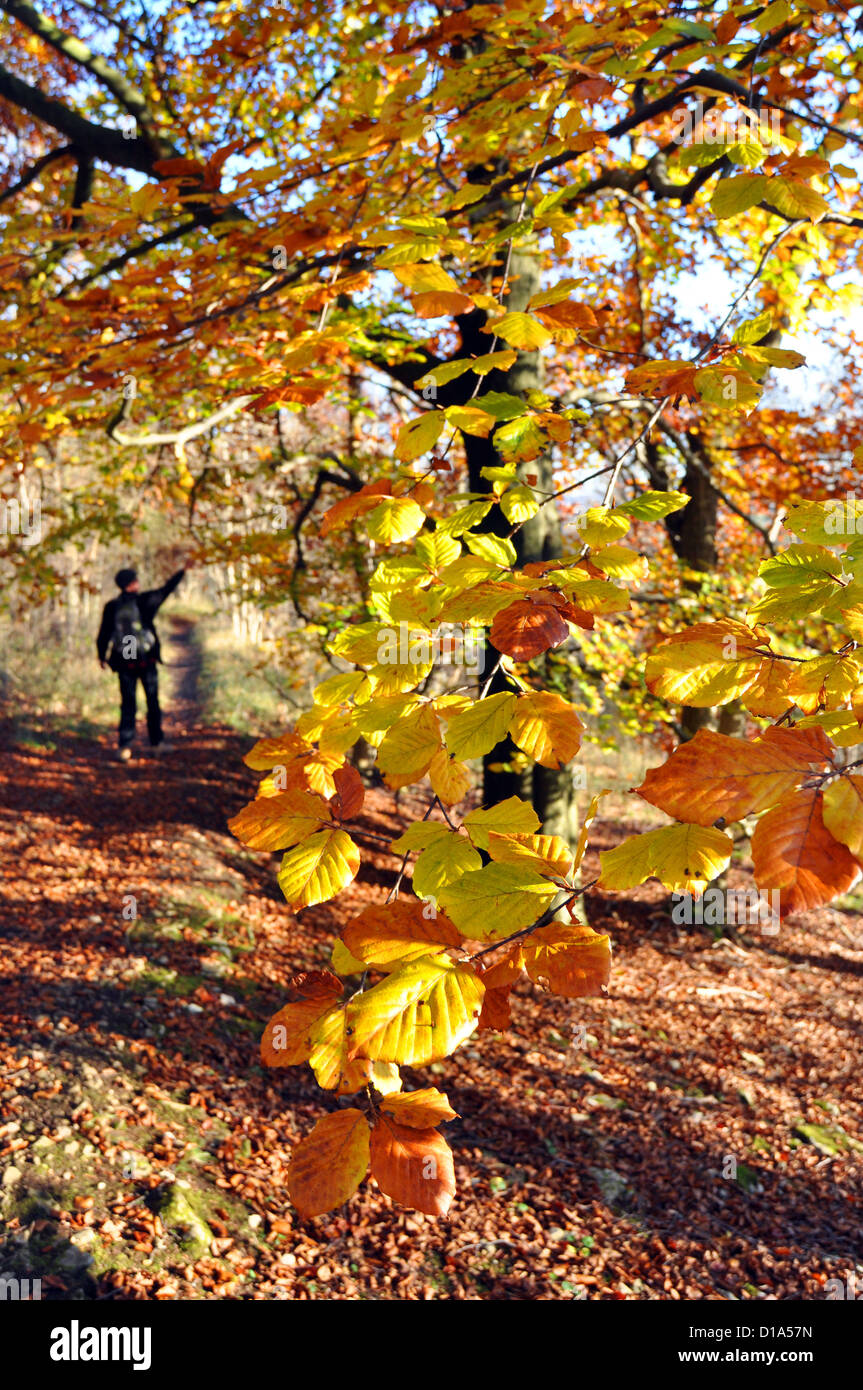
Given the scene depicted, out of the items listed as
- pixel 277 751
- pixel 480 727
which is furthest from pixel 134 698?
pixel 480 727

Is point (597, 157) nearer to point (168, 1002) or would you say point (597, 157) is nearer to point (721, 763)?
point (168, 1002)

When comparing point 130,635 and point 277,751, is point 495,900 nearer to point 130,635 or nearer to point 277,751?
point 277,751

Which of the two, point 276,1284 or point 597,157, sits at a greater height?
point 597,157

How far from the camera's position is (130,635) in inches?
325

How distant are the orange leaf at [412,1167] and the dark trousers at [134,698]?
779 cm

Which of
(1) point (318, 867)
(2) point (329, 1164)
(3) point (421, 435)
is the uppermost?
(3) point (421, 435)

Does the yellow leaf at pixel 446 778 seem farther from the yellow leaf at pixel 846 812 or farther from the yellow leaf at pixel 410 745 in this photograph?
the yellow leaf at pixel 846 812

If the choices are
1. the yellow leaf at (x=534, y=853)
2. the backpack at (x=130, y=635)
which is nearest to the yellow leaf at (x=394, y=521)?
the yellow leaf at (x=534, y=853)

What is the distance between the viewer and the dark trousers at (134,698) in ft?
28.2

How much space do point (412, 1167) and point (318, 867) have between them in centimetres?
42

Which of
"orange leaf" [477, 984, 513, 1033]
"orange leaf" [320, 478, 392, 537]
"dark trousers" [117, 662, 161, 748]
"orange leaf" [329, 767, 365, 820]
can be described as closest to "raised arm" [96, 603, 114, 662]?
"dark trousers" [117, 662, 161, 748]

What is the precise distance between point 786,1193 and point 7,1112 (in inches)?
154

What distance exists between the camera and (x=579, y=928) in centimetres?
114

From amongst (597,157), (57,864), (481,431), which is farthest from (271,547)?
(481,431)
